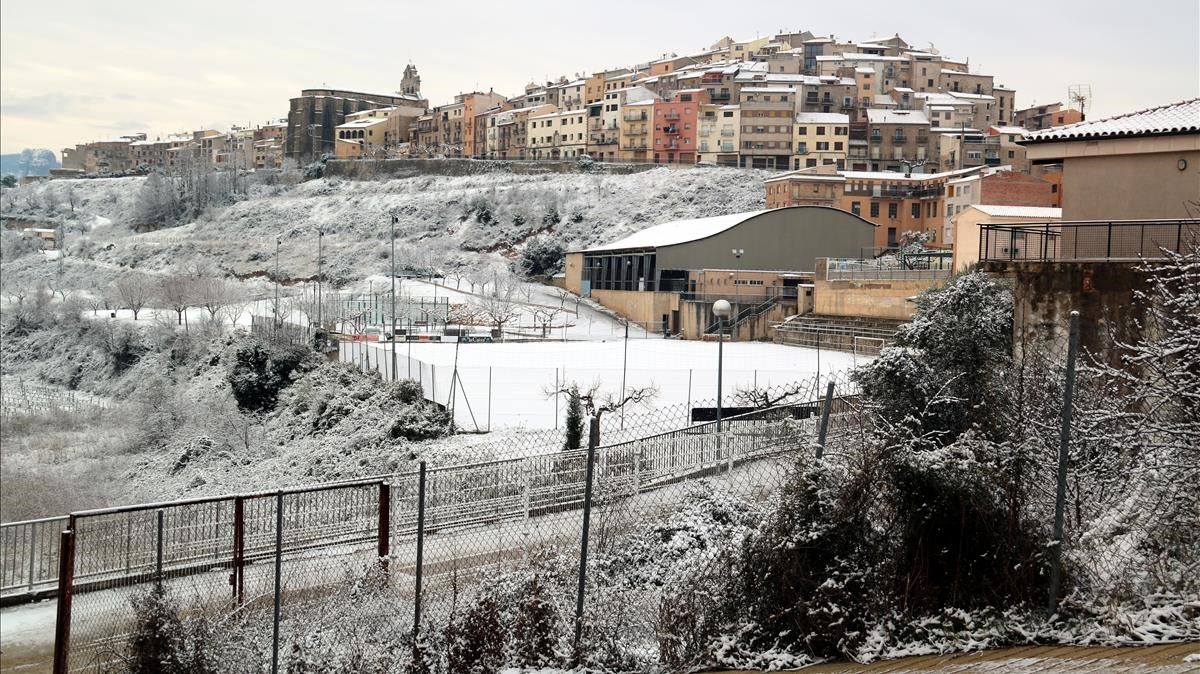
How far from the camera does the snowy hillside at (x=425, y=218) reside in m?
67.4

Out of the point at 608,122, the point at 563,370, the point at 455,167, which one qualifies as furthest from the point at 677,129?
the point at 563,370

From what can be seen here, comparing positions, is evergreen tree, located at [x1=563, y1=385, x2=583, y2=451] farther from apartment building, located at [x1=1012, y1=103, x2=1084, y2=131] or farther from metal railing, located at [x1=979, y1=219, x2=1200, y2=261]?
apartment building, located at [x1=1012, y1=103, x2=1084, y2=131]

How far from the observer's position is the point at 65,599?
5977mm

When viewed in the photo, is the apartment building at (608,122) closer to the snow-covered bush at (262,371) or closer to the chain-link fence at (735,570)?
the snow-covered bush at (262,371)

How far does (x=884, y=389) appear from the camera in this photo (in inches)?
360

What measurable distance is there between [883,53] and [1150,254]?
106m

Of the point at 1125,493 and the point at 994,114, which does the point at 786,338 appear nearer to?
the point at 1125,493

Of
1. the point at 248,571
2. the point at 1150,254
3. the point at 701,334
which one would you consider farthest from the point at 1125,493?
the point at 701,334

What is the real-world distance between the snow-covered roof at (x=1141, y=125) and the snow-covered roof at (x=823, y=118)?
6911cm

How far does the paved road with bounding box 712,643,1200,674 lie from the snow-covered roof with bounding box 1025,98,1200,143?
945 cm

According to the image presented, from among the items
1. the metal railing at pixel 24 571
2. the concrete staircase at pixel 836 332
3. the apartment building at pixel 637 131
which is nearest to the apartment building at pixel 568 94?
the apartment building at pixel 637 131

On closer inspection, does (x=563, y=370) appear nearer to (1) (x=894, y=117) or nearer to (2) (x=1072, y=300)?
(2) (x=1072, y=300)

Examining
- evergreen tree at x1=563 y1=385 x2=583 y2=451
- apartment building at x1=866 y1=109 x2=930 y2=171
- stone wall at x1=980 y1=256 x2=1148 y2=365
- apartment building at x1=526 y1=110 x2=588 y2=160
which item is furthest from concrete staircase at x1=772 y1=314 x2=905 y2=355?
apartment building at x1=526 y1=110 x2=588 y2=160

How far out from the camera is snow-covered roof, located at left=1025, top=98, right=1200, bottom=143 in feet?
42.3
